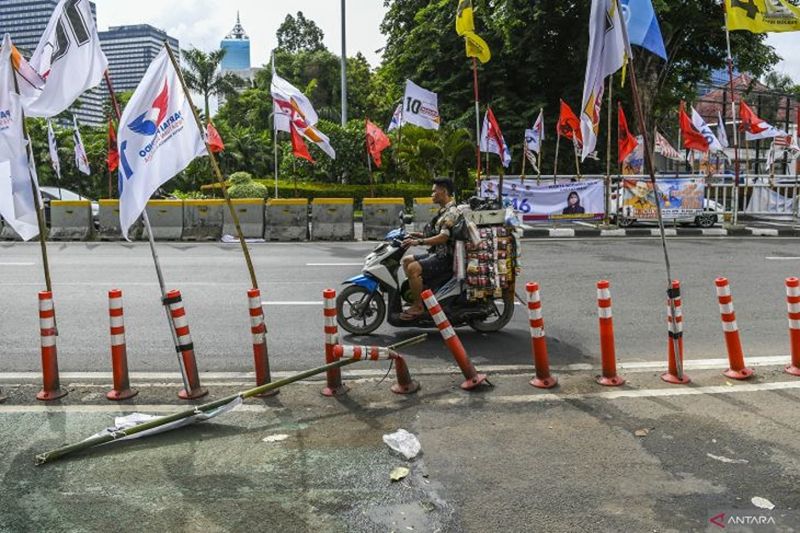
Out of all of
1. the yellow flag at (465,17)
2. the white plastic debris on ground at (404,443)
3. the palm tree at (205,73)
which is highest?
the palm tree at (205,73)

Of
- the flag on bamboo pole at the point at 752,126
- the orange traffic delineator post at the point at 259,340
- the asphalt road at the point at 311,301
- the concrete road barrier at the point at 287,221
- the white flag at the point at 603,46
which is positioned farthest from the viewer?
the flag on bamboo pole at the point at 752,126

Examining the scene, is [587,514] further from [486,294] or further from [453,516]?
[486,294]

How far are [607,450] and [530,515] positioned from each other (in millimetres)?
1034

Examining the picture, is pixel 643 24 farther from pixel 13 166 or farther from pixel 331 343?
pixel 13 166

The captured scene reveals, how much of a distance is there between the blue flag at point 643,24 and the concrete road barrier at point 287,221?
1241cm

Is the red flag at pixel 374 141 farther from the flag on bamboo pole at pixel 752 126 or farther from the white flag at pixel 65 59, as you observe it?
the white flag at pixel 65 59

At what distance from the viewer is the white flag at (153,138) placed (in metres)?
5.33

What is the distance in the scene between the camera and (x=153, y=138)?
545 cm

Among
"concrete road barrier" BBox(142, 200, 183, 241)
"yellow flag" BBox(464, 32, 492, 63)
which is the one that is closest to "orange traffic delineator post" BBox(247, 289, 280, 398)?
"yellow flag" BBox(464, 32, 492, 63)

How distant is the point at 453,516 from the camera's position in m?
3.70

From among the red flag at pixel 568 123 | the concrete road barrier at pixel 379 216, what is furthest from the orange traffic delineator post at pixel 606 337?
the red flag at pixel 568 123

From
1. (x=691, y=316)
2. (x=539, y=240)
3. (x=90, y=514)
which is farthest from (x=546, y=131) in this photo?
(x=90, y=514)

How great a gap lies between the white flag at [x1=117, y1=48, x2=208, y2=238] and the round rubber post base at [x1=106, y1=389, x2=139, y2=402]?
52.9 inches

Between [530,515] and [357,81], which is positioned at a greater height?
[357,81]
